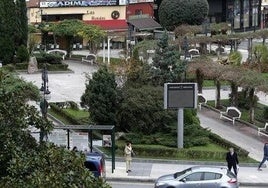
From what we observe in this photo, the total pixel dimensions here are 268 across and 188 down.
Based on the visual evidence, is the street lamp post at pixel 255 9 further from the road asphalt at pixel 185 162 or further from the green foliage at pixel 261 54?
the road asphalt at pixel 185 162

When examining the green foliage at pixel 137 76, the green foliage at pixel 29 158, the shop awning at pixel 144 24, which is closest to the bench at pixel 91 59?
the shop awning at pixel 144 24

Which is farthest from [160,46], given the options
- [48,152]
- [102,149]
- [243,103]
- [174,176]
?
[48,152]

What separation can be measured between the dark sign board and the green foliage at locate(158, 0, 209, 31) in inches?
1914

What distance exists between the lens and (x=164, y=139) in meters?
33.3

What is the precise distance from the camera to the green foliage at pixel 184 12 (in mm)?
80938

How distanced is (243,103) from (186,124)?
9895 mm

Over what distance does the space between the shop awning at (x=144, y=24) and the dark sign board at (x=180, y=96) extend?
1860 inches

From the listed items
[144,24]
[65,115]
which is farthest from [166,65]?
[144,24]

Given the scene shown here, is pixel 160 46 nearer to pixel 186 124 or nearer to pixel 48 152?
pixel 186 124

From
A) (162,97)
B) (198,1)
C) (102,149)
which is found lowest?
(102,149)

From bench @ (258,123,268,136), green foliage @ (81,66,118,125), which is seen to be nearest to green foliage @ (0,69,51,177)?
green foliage @ (81,66,118,125)

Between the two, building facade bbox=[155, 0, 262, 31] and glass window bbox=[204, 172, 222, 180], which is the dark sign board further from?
building facade bbox=[155, 0, 262, 31]

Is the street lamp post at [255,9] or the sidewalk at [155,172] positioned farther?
the street lamp post at [255,9]

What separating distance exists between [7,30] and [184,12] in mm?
25917
